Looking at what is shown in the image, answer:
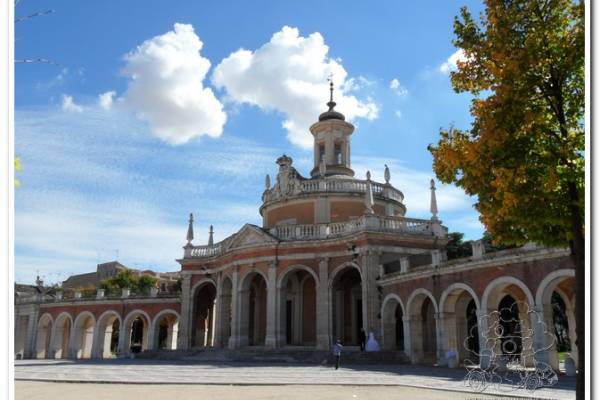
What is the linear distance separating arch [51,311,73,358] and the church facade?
2374 mm

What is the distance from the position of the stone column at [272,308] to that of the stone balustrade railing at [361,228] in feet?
6.31

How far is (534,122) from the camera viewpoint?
8.52 m

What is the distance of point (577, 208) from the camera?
27.0ft

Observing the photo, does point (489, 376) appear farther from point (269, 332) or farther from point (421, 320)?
point (269, 332)

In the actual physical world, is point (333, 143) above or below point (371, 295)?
above

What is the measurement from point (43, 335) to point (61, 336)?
294 cm

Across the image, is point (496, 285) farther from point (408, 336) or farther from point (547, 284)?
point (408, 336)

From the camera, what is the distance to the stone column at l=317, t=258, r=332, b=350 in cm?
2728

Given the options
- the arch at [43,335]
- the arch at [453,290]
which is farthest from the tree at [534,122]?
the arch at [43,335]

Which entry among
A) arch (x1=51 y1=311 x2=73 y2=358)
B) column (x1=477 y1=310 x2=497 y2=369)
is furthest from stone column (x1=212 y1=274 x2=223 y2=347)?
column (x1=477 y1=310 x2=497 y2=369)

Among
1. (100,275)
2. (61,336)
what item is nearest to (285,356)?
(61,336)

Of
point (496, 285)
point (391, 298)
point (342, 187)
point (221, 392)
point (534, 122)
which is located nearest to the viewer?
point (534, 122)

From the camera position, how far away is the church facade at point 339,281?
2047 cm
